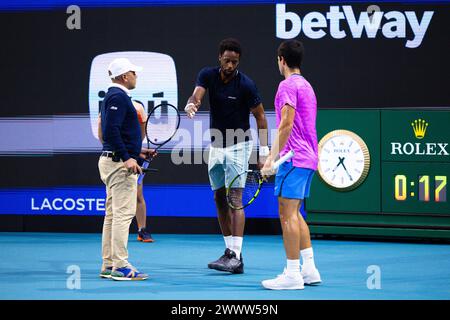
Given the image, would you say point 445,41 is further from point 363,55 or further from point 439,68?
point 363,55

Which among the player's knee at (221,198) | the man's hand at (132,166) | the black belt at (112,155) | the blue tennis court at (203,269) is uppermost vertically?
the black belt at (112,155)

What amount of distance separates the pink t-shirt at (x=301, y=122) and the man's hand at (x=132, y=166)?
1.05 meters

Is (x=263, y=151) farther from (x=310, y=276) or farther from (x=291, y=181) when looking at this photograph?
(x=310, y=276)

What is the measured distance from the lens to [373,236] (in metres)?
9.27

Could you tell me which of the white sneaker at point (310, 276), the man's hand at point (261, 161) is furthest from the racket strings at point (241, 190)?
the white sneaker at point (310, 276)

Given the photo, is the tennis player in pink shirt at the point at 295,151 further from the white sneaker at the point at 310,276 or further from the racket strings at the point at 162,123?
the racket strings at the point at 162,123

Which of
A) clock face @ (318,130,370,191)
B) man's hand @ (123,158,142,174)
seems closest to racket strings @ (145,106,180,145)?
clock face @ (318,130,370,191)

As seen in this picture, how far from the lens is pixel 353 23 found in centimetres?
957

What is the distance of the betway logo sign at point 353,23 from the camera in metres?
9.48

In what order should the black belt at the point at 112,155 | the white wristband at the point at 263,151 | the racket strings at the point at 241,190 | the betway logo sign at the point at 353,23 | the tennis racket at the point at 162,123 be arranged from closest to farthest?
the black belt at the point at 112,155, the racket strings at the point at 241,190, the white wristband at the point at 263,151, the betway logo sign at the point at 353,23, the tennis racket at the point at 162,123

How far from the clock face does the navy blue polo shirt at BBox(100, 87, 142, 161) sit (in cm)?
325

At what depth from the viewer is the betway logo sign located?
31.1 ft

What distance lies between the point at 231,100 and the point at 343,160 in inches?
95.8

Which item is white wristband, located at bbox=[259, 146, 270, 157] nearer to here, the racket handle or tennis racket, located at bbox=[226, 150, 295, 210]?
tennis racket, located at bbox=[226, 150, 295, 210]
